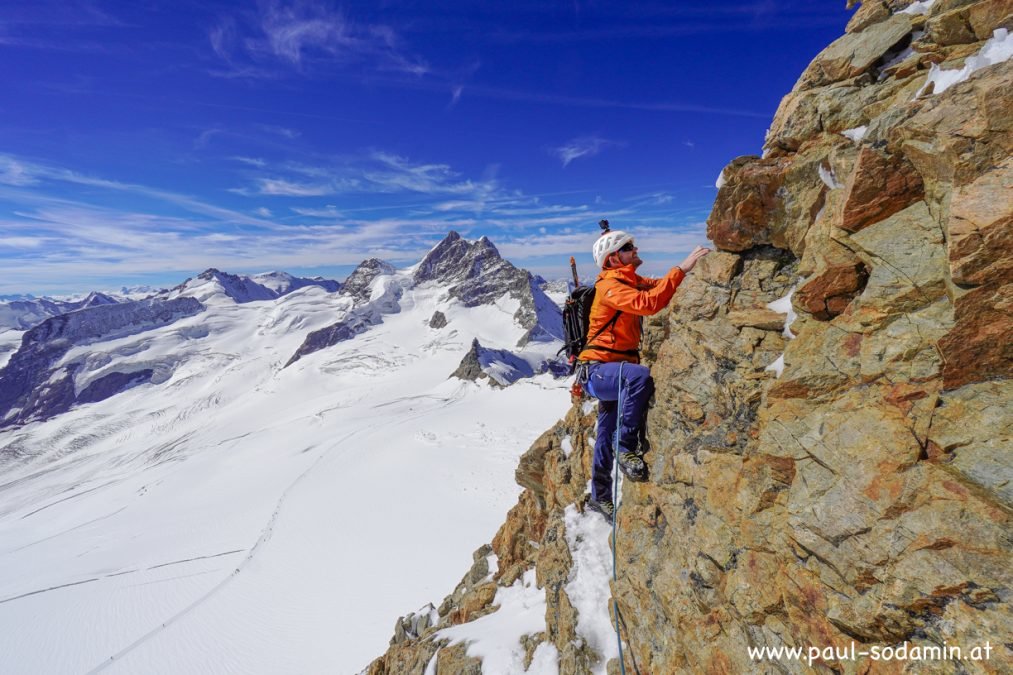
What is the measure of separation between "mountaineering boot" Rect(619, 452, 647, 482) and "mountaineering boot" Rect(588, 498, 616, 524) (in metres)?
0.91

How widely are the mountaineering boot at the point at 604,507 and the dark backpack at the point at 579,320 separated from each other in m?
2.79

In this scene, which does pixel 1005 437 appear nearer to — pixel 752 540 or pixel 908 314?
pixel 908 314

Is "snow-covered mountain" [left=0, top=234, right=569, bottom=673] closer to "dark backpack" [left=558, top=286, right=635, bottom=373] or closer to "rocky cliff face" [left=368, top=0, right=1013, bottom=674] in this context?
"dark backpack" [left=558, top=286, right=635, bottom=373]

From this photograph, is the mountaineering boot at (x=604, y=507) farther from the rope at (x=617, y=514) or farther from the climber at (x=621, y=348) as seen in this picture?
the climber at (x=621, y=348)

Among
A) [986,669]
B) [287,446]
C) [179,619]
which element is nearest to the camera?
[986,669]

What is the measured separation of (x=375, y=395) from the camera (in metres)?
112

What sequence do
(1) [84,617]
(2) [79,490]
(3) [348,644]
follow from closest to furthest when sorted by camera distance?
(3) [348,644] < (1) [84,617] < (2) [79,490]

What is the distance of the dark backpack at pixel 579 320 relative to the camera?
779cm

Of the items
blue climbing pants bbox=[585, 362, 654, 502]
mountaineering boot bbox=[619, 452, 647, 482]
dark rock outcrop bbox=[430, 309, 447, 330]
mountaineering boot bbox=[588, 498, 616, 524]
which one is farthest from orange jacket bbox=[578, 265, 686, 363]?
dark rock outcrop bbox=[430, 309, 447, 330]

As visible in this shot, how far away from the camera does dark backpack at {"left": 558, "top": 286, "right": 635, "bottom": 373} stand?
25.6 ft

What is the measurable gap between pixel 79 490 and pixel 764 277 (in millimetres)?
130704

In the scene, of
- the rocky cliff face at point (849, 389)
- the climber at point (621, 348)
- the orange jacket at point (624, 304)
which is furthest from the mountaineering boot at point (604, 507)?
the orange jacket at point (624, 304)

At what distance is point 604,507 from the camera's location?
8734 millimetres

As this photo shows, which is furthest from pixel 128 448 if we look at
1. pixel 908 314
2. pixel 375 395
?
pixel 908 314
